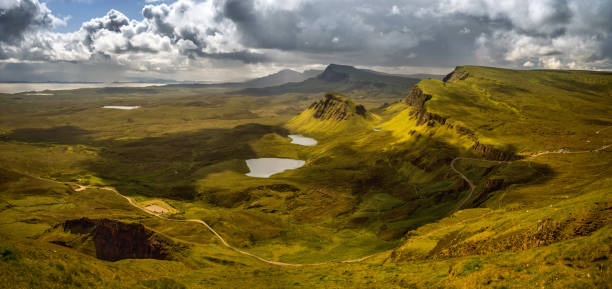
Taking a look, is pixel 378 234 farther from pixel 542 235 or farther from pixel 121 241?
pixel 121 241

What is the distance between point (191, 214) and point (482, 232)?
137 meters

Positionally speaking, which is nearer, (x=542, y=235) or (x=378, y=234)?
(x=542, y=235)

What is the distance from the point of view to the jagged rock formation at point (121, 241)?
95.9 m

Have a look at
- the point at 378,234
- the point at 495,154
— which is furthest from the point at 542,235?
the point at 495,154

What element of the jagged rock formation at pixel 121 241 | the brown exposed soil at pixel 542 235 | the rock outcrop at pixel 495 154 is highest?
the brown exposed soil at pixel 542 235

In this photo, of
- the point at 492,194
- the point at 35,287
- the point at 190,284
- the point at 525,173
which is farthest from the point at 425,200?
the point at 35,287

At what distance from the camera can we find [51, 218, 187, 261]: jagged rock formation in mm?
95875

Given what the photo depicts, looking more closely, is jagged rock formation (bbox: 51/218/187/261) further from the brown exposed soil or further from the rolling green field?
the brown exposed soil

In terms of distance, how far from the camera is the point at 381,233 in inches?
5571

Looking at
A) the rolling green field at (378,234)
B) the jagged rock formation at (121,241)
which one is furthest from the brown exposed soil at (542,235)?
the jagged rock formation at (121,241)

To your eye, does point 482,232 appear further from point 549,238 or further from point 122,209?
point 122,209

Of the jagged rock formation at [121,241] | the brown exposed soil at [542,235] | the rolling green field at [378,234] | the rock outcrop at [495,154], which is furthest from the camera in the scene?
the rock outcrop at [495,154]

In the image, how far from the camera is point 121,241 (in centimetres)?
9962

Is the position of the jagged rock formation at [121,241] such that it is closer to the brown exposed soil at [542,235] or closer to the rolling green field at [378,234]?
the rolling green field at [378,234]
